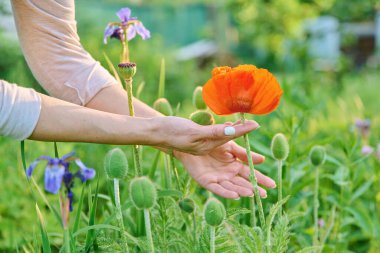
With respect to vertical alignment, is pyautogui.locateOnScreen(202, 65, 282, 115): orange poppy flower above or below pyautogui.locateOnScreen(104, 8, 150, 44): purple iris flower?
below

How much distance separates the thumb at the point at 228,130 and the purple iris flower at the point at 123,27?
386 mm

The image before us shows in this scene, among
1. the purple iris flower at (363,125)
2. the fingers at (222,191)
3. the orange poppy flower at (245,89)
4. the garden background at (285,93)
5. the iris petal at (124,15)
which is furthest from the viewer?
the purple iris flower at (363,125)

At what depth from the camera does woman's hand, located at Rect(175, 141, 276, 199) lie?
1.36m

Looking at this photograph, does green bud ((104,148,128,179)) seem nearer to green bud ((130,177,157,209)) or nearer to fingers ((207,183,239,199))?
green bud ((130,177,157,209))

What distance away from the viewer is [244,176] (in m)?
1.44

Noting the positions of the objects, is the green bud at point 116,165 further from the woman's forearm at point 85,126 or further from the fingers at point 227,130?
the fingers at point 227,130

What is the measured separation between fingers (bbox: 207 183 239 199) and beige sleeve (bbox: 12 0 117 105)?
0.40 m

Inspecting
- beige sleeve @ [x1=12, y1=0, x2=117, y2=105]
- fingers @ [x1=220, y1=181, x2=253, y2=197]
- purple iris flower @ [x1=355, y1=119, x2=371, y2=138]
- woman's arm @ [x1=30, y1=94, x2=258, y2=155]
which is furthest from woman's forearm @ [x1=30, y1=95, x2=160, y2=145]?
purple iris flower @ [x1=355, y1=119, x2=371, y2=138]

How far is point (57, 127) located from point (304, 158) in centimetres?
94

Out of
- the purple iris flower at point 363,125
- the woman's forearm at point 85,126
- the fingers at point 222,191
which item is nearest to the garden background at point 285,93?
the purple iris flower at point 363,125

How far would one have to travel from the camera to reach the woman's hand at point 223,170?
136cm

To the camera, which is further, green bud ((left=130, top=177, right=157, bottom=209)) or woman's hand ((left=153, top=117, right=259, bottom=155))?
woman's hand ((left=153, top=117, right=259, bottom=155))

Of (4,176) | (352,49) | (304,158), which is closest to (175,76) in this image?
(4,176)

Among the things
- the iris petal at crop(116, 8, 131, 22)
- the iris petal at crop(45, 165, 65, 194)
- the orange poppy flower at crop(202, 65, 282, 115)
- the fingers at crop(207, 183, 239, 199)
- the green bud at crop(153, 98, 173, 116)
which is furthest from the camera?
the green bud at crop(153, 98, 173, 116)
